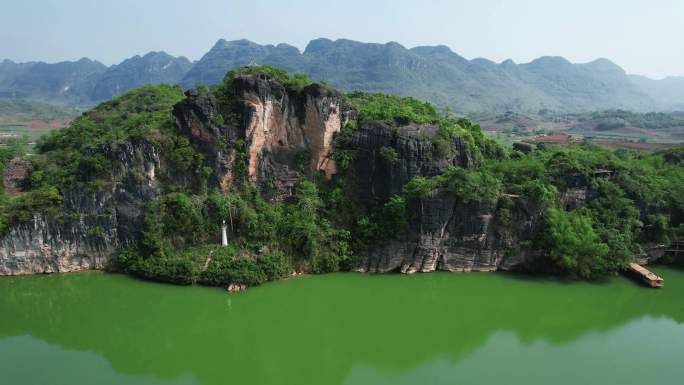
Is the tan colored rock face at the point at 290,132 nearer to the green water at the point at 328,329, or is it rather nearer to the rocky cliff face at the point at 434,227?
the rocky cliff face at the point at 434,227

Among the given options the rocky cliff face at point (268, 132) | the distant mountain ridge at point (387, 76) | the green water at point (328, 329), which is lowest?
the green water at point (328, 329)

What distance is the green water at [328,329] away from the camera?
10711 millimetres

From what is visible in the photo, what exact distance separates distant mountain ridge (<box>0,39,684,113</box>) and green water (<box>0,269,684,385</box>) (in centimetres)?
8061

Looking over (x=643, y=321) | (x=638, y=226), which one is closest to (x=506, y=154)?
(x=638, y=226)

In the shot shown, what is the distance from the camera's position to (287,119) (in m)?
16.3

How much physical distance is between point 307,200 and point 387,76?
9161 cm

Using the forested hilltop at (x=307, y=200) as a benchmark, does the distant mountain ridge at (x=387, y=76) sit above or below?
above

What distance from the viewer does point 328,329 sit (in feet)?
40.7

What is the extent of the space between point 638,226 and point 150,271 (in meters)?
16.1

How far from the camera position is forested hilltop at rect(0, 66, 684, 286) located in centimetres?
1470

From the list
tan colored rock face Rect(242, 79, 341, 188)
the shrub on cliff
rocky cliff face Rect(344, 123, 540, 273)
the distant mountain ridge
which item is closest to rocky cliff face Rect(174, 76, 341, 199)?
tan colored rock face Rect(242, 79, 341, 188)

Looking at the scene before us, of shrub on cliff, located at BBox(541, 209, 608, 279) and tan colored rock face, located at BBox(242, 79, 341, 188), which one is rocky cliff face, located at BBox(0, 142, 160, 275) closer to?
tan colored rock face, located at BBox(242, 79, 341, 188)

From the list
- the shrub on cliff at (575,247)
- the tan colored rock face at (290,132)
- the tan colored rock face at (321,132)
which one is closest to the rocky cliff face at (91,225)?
the tan colored rock face at (290,132)

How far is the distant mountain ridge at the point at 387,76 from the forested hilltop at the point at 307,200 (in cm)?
7759
